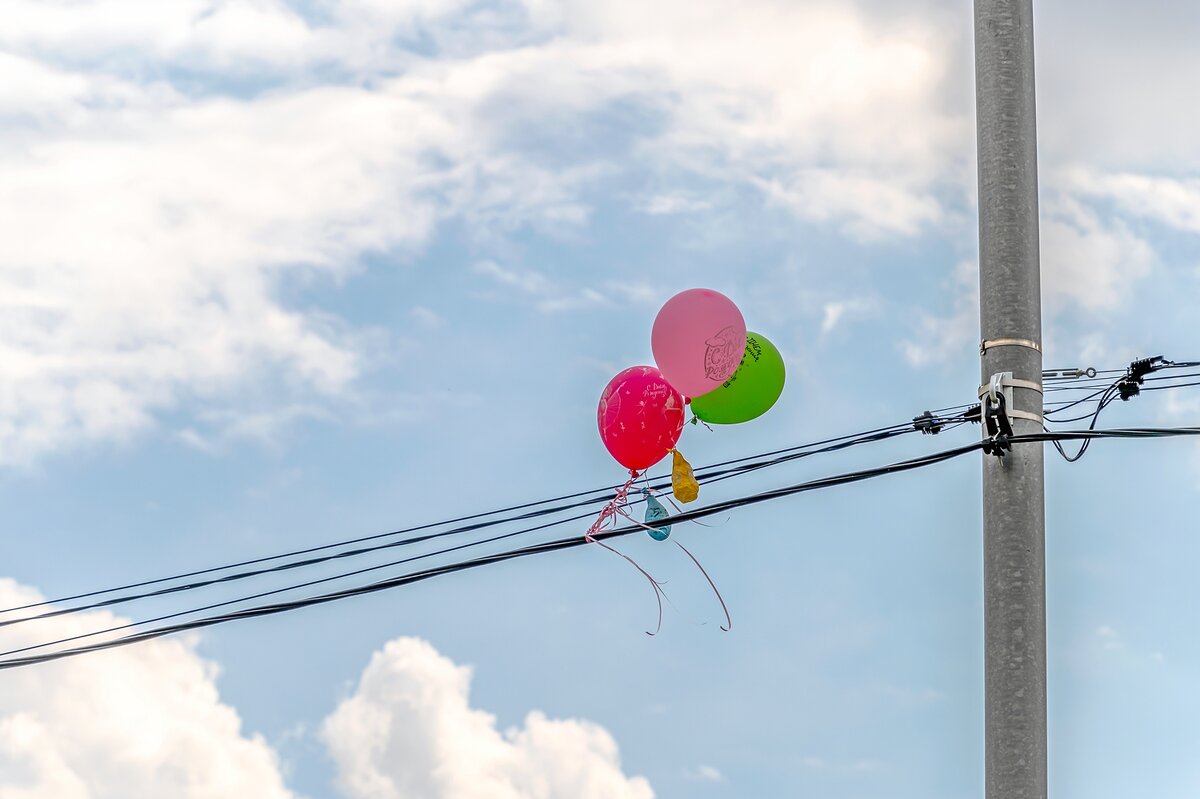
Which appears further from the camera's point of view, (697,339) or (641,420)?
(641,420)

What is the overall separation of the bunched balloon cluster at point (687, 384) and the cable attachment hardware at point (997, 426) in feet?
4.86

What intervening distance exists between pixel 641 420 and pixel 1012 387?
6.44ft

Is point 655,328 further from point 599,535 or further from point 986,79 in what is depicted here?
point 986,79

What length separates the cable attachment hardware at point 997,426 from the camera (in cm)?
563

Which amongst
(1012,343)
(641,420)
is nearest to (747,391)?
(641,420)

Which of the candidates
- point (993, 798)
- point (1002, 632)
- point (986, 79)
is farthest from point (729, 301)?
point (993, 798)

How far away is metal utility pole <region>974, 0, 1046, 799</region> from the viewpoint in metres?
5.34

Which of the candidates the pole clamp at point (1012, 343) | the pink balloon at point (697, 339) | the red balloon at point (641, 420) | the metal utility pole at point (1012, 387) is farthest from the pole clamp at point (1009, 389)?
the red balloon at point (641, 420)

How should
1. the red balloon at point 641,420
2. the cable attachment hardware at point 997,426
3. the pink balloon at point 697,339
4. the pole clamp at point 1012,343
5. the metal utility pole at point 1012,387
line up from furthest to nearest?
the red balloon at point 641,420 → the pink balloon at point 697,339 → the pole clamp at point 1012,343 → the cable attachment hardware at point 997,426 → the metal utility pole at point 1012,387

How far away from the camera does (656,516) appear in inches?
278

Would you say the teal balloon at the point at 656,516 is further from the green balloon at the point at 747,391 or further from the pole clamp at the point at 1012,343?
the pole clamp at the point at 1012,343

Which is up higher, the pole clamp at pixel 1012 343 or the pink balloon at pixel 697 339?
the pink balloon at pixel 697 339

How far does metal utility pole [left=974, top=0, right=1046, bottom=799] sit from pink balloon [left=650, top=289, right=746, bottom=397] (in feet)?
4.26

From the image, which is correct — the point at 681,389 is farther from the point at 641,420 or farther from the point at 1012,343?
the point at 1012,343
